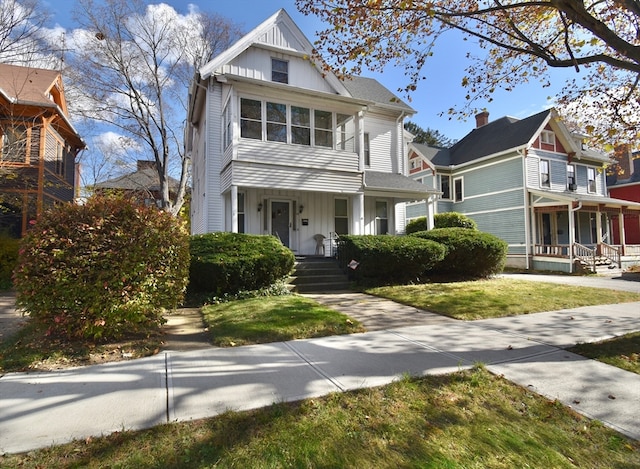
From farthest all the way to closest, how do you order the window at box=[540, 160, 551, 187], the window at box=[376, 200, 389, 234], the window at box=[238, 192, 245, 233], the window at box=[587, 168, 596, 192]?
the window at box=[587, 168, 596, 192]
the window at box=[540, 160, 551, 187]
the window at box=[376, 200, 389, 234]
the window at box=[238, 192, 245, 233]

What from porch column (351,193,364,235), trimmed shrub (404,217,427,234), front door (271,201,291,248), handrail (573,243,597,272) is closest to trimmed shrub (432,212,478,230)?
trimmed shrub (404,217,427,234)

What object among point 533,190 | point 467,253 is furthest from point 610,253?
point 467,253

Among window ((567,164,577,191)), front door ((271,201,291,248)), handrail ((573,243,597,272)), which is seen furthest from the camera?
window ((567,164,577,191))

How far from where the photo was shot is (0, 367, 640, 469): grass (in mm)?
2363

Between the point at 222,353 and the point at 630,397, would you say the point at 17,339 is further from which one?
the point at 630,397

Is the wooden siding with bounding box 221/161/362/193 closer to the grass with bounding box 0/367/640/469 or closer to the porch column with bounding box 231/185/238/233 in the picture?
the porch column with bounding box 231/185/238/233

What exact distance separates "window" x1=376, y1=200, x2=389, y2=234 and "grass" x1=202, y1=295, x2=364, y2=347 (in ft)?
29.7

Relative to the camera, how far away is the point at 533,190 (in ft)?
64.7

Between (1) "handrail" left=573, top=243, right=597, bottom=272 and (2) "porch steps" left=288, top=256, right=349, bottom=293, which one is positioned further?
(1) "handrail" left=573, top=243, right=597, bottom=272

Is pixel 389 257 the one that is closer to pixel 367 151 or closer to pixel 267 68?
pixel 367 151

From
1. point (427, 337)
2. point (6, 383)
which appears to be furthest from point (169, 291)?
point (427, 337)

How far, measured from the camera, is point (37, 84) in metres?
15.9

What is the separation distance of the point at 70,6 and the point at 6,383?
19.4 meters

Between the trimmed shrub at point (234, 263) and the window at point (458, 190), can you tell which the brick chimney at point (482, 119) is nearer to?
the window at point (458, 190)
